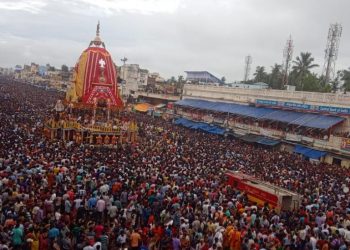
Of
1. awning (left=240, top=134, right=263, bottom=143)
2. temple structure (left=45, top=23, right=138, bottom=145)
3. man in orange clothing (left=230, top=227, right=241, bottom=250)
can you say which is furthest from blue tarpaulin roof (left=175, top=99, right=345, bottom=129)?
man in orange clothing (left=230, top=227, right=241, bottom=250)

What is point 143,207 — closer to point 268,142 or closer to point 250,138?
point 268,142

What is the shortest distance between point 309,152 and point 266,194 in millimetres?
15028

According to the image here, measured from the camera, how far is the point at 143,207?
13.0 m

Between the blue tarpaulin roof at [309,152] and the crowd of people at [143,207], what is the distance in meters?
7.22

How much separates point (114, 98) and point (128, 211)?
65.2ft

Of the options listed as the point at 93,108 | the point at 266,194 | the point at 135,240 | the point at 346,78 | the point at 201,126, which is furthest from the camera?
the point at 346,78

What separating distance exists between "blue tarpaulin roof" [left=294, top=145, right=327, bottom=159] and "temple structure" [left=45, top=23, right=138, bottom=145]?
1241 centimetres

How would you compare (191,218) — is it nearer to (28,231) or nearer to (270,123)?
(28,231)

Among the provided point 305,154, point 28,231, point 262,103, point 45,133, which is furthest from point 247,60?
point 28,231

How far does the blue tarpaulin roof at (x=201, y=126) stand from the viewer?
131ft

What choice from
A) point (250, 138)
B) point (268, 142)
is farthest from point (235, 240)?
point (250, 138)

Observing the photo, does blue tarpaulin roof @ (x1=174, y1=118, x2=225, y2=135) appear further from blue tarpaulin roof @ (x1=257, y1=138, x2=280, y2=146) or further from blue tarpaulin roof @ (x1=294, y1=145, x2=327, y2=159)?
blue tarpaulin roof @ (x1=294, y1=145, x2=327, y2=159)

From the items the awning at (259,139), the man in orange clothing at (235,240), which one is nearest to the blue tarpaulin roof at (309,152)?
the awning at (259,139)

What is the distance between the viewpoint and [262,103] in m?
38.3
